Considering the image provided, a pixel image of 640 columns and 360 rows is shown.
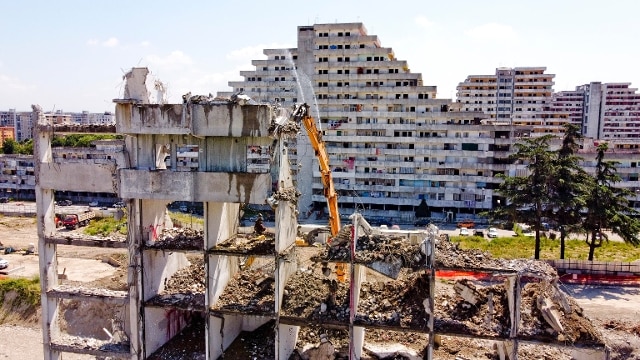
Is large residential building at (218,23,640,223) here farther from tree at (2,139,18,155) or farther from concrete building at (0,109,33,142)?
concrete building at (0,109,33,142)

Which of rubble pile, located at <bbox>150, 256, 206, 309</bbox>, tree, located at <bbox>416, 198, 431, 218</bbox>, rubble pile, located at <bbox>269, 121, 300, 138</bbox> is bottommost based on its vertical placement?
tree, located at <bbox>416, 198, 431, 218</bbox>

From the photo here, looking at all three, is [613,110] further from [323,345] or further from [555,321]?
[323,345]

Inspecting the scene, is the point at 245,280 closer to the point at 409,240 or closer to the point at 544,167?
the point at 409,240

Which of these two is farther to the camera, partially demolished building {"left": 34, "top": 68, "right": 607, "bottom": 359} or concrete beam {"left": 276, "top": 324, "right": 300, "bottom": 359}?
concrete beam {"left": 276, "top": 324, "right": 300, "bottom": 359}

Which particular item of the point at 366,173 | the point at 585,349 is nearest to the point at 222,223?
the point at 585,349

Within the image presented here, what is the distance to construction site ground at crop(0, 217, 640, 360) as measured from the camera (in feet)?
77.4

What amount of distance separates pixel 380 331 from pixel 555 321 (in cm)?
802

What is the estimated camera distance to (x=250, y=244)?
76.1ft

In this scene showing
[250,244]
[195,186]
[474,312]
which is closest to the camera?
[195,186]

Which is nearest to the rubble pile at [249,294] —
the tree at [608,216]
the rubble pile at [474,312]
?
the rubble pile at [474,312]

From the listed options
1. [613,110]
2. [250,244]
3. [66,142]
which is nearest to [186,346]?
[250,244]

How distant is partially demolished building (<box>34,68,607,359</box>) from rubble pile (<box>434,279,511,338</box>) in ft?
0.20

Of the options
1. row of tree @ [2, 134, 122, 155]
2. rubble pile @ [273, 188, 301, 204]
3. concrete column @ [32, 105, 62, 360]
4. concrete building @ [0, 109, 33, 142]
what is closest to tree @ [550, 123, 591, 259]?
rubble pile @ [273, 188, 301, 204]

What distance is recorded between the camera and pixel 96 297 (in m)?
23.2
